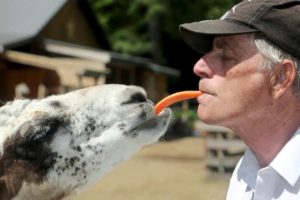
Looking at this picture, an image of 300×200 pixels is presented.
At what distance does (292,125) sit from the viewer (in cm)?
240

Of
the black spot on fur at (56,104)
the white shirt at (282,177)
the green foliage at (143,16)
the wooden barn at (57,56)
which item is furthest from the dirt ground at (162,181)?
the green foliage at (143,16)

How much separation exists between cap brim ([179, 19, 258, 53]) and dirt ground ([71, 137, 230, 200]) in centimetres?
579

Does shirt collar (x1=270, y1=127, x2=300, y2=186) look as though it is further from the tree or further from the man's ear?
→ the tree

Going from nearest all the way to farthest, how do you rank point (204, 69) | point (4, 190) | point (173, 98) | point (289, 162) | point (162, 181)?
1. point (289, 162)
2. point (204, 69)
3. point (4, 190)
4. point (173, 98)
5. point (162, 181)

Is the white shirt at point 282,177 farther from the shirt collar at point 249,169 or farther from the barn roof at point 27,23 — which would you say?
the barn roof at point 27,23

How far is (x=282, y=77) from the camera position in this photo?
2383 mm

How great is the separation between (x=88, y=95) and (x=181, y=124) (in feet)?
77.9

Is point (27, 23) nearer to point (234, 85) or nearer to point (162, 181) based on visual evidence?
point (162, 181)

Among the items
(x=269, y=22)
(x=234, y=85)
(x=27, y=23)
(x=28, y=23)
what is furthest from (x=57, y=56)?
(x=269, y=22)

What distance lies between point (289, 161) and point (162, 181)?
983 centimetres

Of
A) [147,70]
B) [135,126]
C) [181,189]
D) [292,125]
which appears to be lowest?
[147,70]

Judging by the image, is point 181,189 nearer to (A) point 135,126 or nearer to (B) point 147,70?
(A) point 135,126

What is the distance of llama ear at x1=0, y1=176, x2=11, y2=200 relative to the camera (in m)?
2.94

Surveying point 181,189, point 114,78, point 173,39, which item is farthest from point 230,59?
point 173,39
